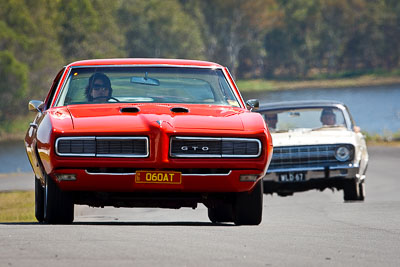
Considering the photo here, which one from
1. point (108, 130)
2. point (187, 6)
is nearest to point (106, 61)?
point (108, 130)

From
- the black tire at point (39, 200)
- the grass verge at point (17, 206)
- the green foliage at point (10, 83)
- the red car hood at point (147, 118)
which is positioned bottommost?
the green foliage at point (10, 83)

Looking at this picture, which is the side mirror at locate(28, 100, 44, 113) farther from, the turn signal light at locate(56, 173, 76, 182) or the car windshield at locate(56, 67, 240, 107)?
the turn signal light at locate(56, 173, 76, 182)

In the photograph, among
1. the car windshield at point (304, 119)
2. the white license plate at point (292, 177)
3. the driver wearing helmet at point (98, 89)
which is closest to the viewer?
the driver wearing helmet at point (98, 89)

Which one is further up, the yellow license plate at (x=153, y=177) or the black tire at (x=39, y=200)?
the yellow license plate at (x=153, y=177)

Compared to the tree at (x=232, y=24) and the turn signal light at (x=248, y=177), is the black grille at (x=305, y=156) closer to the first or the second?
the turn signal light at (x=248, y=177)

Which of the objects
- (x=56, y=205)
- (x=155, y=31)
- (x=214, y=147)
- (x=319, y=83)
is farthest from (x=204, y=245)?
(x=319, y=83)

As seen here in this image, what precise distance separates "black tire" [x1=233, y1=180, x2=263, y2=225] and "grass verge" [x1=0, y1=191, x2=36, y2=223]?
631 centimetres

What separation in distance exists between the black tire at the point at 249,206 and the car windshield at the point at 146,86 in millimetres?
1007

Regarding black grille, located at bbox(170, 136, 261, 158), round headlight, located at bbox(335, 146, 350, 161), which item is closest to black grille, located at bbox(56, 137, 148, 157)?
black grille, located at bbox(170, 136, 261, 158)

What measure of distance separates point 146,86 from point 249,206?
1.62 m

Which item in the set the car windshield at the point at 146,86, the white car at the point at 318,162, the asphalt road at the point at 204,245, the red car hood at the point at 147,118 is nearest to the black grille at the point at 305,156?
the white car at the point at 318,162

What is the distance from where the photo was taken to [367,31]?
125 metres

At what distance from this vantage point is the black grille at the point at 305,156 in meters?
15.3

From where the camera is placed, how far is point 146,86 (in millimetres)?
9508
